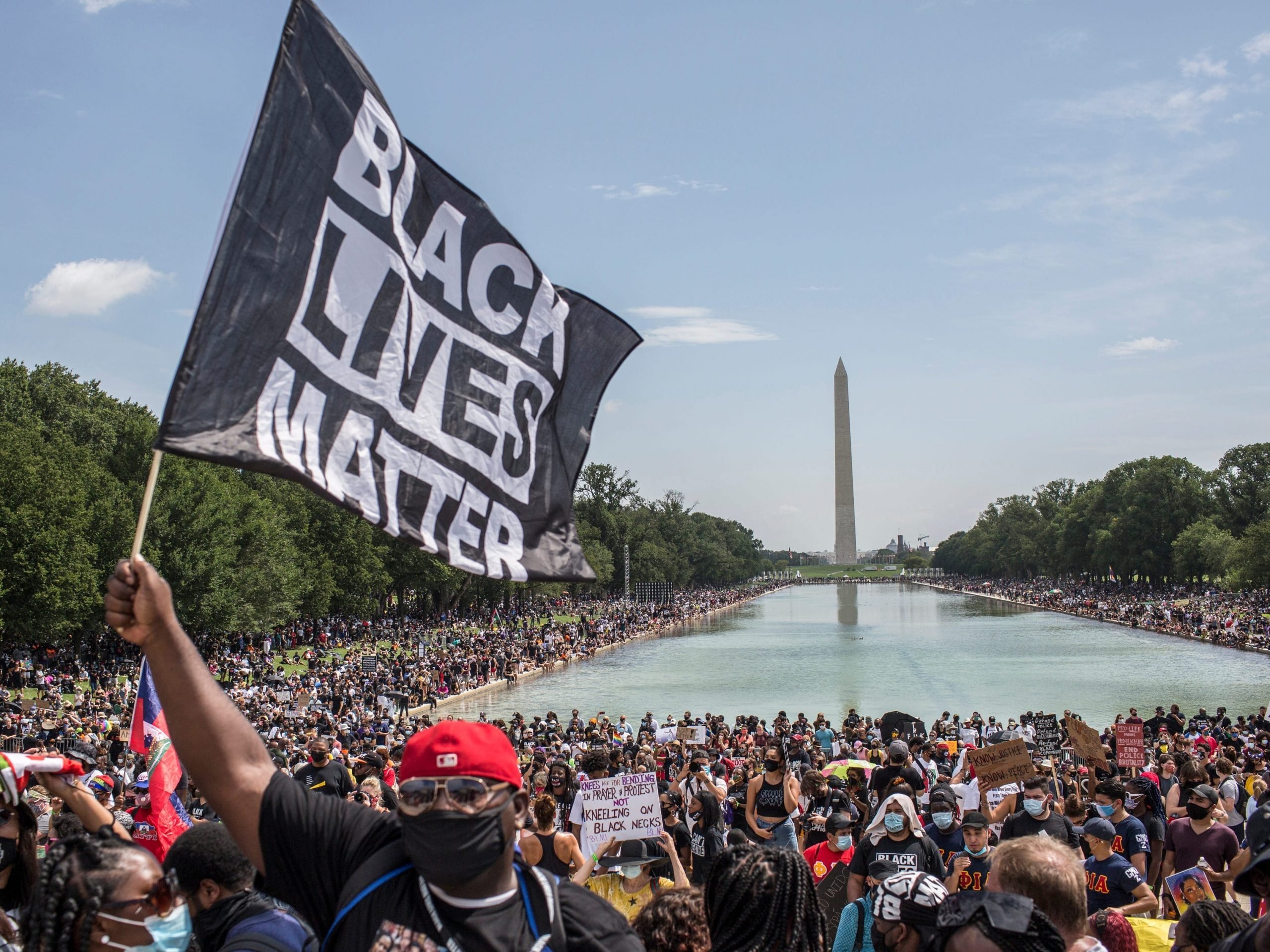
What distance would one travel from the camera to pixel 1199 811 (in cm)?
759

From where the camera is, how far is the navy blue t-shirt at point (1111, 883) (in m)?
6.52

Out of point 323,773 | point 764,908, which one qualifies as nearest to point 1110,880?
point 764,908

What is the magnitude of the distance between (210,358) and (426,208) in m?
1.39

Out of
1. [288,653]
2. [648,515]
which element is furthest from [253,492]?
[648,515]

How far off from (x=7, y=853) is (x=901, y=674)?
44020 millimetres

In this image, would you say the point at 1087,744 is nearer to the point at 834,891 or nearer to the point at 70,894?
the point at 834,891

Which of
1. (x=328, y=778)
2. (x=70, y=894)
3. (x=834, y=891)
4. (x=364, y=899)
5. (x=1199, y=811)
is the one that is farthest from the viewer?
(x=328, y=778)

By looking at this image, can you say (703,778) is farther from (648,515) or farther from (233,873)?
(648,515)

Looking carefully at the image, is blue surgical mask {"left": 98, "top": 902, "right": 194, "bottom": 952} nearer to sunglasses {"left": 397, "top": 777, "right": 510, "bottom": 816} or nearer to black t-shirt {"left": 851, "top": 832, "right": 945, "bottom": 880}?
sunglasses {"left": 397, "top": 777, "right": 510, "bottom": 816}

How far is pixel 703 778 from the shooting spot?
31.2ft

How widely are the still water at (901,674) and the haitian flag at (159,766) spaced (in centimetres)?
2590

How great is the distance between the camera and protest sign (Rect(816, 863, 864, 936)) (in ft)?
22.8

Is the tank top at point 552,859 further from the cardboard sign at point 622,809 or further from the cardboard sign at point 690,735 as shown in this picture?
the cardboard sign at point 690,735

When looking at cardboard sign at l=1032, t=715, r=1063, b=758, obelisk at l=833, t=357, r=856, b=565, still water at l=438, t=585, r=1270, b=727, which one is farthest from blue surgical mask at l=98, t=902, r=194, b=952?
obelisk at l=833, t=357, r=856, b=565
